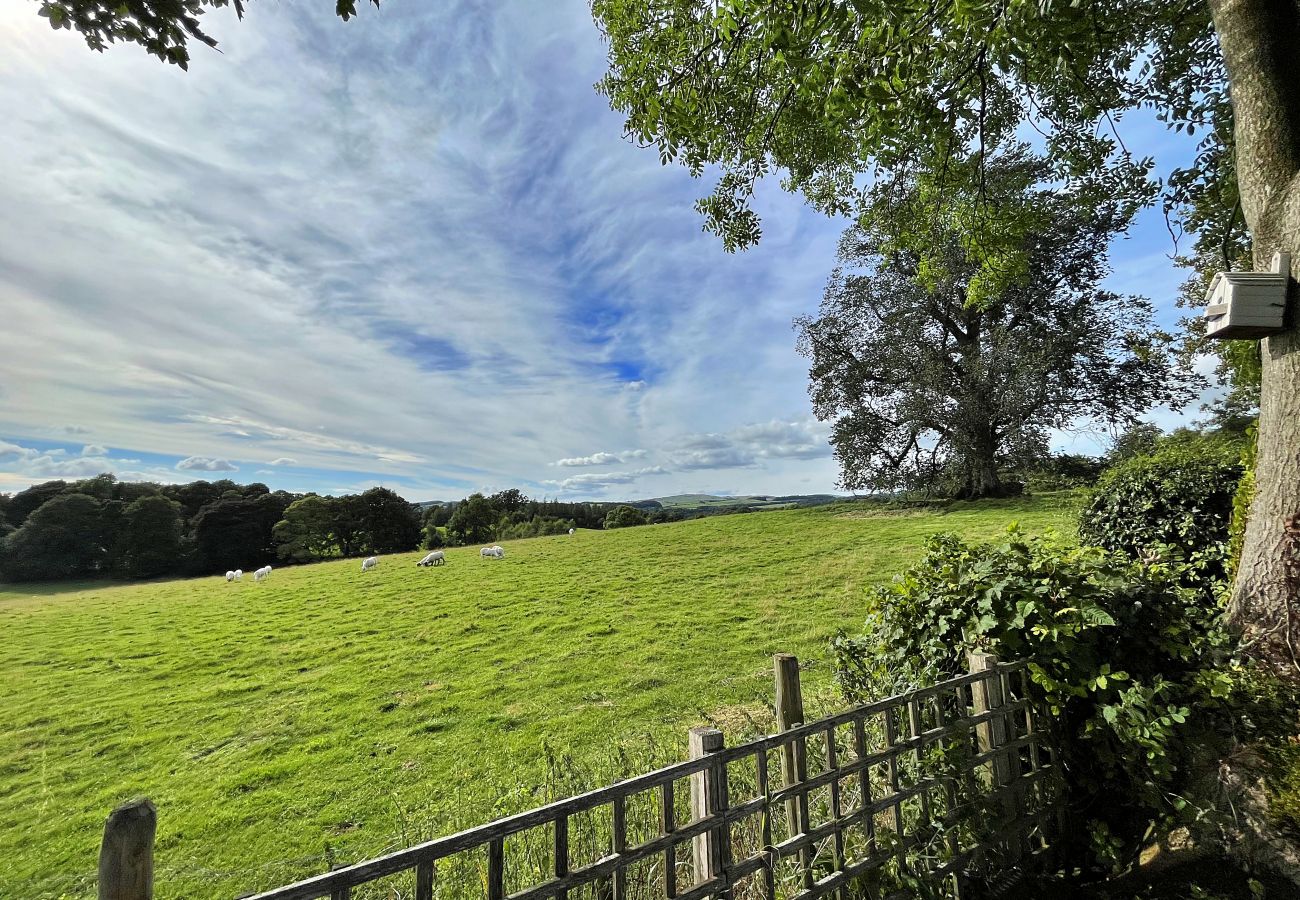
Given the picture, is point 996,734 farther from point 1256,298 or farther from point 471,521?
point 471,521

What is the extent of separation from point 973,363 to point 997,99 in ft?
53.7

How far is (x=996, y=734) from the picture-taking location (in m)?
2.88

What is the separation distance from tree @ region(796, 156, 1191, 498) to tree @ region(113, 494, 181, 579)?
4953 centimetres

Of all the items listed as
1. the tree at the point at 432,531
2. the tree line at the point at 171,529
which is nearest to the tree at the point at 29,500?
the tree line at the point at 171,529

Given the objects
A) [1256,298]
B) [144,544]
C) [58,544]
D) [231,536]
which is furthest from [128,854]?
[58,544]

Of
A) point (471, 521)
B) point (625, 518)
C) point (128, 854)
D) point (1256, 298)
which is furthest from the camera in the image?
point (471, 521)

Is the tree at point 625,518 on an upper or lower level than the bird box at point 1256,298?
lower

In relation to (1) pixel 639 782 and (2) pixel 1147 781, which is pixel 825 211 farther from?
(1) pixel 639 782

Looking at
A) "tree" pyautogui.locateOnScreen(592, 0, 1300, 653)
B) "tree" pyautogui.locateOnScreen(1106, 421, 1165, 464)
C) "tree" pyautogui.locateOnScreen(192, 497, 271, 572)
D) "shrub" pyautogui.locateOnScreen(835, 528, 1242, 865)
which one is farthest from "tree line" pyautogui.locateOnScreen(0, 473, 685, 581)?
"shrub" pyautogui.locateOnScreen(835, 528, 1242, 865)

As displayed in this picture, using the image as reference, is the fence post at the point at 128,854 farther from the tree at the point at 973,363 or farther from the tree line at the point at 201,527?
the tree line at the point at 201,527

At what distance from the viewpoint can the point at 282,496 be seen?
50.1m

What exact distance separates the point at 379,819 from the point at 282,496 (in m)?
55.7

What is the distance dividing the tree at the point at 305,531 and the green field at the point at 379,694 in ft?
77.4

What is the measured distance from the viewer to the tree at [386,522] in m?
47.5
